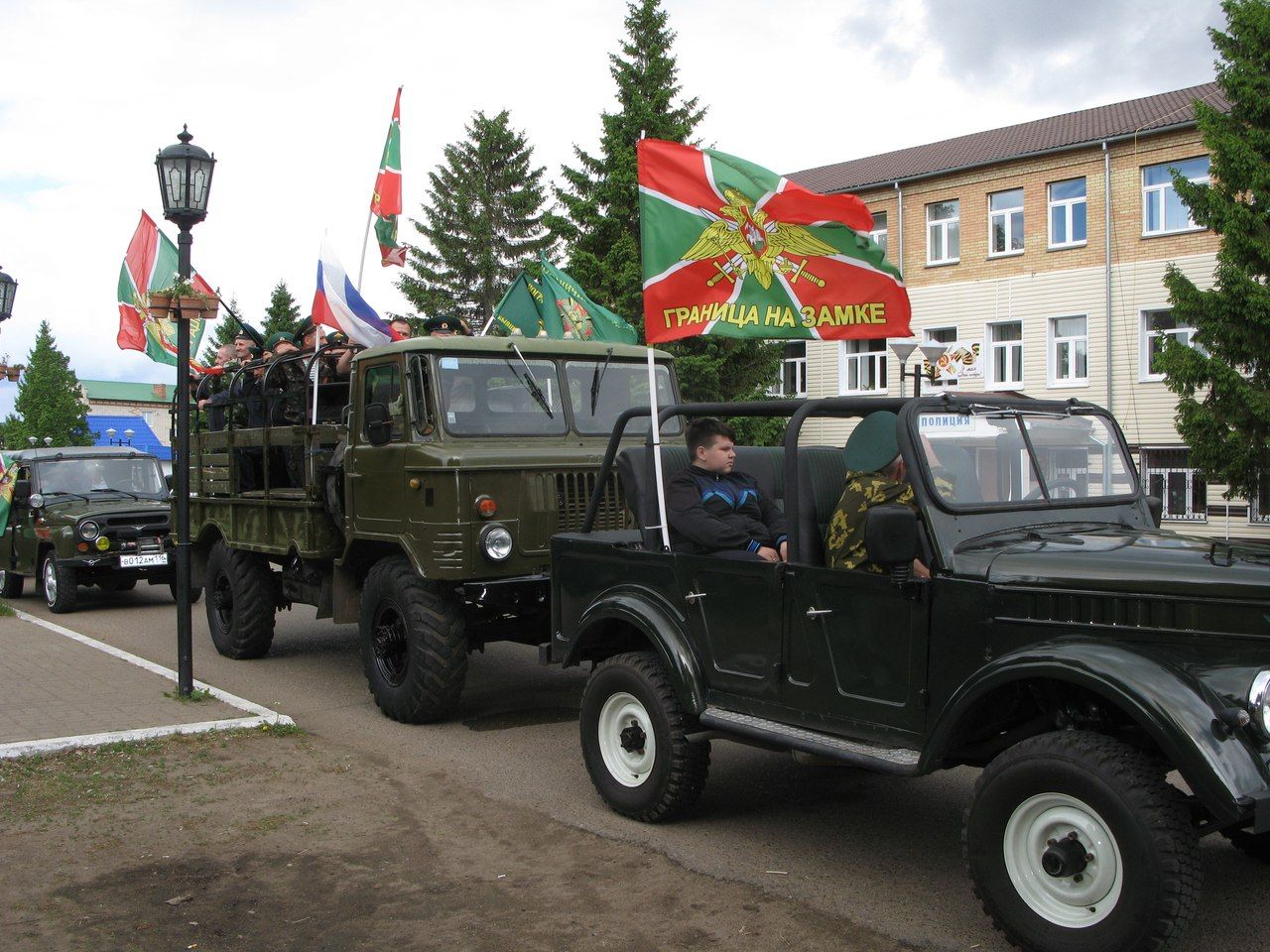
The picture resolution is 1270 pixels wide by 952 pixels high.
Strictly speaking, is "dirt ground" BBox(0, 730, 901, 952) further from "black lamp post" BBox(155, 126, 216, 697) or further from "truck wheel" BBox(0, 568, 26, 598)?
"truck wheel" BBox(0, 568, 26, 598)

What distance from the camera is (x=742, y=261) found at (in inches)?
230

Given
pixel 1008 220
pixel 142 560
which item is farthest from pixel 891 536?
pixel 1008 220

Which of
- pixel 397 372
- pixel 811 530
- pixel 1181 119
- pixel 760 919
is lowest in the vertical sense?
pixel 760 919

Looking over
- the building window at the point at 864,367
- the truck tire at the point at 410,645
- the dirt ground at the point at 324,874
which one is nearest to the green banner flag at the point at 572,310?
the truck tire at the point at 410,645

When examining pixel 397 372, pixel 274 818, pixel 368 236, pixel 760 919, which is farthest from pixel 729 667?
pixel 368 236

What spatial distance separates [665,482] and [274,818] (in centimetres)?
255

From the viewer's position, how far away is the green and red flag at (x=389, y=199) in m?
12.0

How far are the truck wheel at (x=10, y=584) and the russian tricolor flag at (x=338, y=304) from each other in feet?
29.8

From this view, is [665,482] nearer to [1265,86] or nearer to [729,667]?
[729,667]

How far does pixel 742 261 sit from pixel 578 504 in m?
2.63

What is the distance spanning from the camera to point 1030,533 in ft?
15.3

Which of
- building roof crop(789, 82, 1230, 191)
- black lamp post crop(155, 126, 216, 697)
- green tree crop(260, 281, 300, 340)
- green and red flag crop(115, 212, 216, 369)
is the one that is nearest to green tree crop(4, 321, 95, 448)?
green tree crop(260, 281, 300, 340)

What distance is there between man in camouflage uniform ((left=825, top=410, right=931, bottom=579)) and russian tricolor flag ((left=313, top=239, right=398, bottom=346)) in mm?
6214

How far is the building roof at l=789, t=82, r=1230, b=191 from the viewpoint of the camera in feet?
99.1
